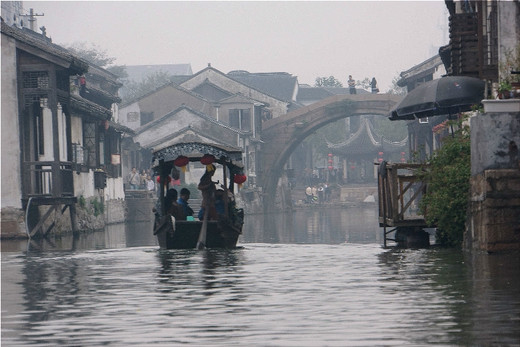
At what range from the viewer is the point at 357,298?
35.2 feet

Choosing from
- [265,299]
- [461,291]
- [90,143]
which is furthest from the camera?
[90,143]

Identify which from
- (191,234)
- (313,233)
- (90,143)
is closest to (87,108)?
(90,143)

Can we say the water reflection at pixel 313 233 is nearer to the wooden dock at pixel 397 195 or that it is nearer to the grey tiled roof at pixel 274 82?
the wooden dock at pixel 397 195

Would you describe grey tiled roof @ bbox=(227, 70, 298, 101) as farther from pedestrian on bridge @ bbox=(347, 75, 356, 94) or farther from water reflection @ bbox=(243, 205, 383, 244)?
water reflection @ bbox=(243, 205, 383, 244)

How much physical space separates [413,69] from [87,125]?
2225 cm

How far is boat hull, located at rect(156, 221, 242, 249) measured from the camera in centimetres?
2008

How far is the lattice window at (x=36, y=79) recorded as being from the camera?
29.8 m

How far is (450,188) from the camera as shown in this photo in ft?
54.5

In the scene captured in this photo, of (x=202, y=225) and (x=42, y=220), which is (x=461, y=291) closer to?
(x=202, y=225)

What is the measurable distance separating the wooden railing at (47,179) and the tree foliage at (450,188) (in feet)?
44.6

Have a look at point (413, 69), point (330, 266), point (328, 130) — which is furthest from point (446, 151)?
point (328, 130)

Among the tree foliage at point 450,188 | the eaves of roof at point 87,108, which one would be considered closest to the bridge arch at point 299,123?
the eaves of roof at point 87,108

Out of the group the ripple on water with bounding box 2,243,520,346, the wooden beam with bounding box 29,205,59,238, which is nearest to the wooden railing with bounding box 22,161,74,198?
the wooden beam with bounding box 29,205,59,238

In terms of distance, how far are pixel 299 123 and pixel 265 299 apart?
1899 inches
